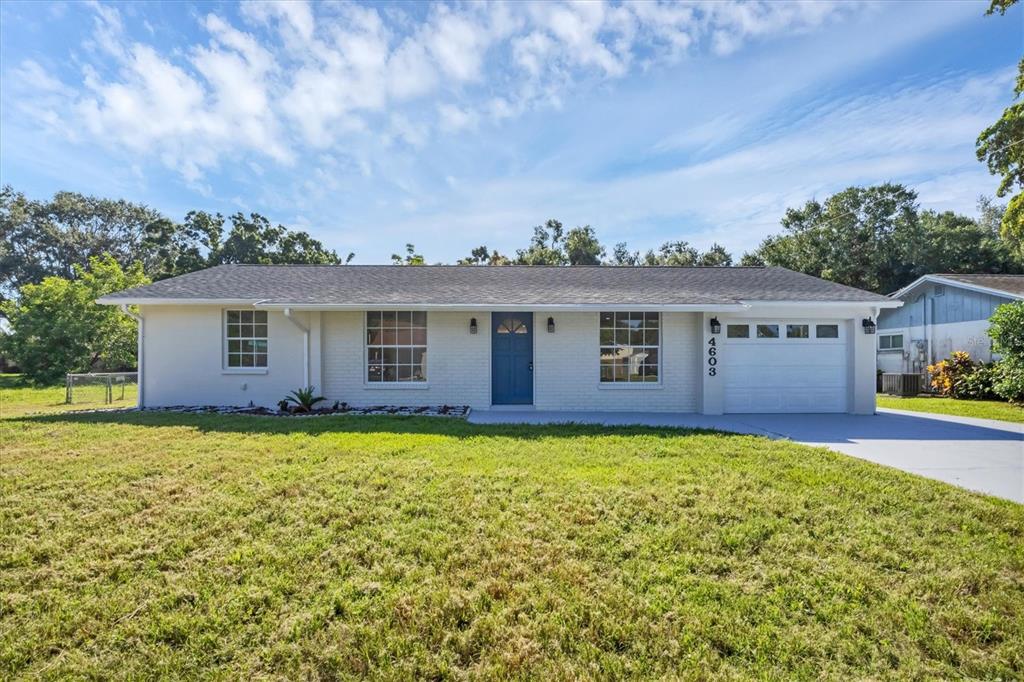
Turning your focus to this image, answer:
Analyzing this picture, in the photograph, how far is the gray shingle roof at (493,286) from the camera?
32.7 ft

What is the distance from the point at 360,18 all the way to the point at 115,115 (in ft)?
21.2

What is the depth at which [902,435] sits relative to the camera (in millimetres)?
7930

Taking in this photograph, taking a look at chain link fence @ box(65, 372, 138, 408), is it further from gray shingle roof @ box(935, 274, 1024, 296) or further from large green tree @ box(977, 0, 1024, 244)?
gray shingle roof @ box(935, 274, 1024, 296)

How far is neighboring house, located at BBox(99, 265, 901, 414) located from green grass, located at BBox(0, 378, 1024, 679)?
460 centimetres

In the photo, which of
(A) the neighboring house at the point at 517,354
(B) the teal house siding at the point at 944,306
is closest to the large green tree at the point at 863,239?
(B) the teal house siding at the point at 944,306

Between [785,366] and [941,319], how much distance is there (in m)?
11.2

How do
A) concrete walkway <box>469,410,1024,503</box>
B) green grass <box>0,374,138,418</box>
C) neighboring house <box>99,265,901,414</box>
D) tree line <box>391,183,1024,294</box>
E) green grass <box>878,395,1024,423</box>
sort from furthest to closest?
1. tree line <box>391,183,1024,294</box>
2. green grass <box>0,374,138,418</box>
3. neighboring house <box>99,265,901,414</box>
4. green grass <box>878,395,1024,423</box>
5. concrete walkway <box>469,410,1024,503</box>

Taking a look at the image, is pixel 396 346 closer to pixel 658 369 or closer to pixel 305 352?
pixel 305 352

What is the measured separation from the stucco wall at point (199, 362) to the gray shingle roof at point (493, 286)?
21.8 inches

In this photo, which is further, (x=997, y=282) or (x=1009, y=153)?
(x=997, y=282)

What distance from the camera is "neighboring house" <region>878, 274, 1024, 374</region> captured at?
14.7 metres

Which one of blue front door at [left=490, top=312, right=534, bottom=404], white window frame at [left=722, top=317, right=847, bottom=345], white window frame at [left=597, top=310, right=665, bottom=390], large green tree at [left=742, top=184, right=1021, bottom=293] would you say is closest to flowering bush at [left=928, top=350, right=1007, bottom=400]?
white window frame at [left=722, top=317, right=847, bottom=345]

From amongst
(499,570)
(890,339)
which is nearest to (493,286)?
(499,570)

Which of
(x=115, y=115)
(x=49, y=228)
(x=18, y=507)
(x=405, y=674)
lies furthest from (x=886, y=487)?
(x=49, y=228)
